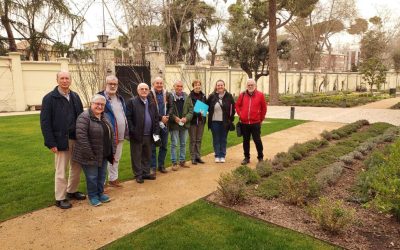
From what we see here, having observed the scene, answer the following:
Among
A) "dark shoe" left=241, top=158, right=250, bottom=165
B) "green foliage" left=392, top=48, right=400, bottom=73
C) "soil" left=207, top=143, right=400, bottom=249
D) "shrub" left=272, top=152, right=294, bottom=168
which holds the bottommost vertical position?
"soil" left=207, top=143, right=400, bottom=249

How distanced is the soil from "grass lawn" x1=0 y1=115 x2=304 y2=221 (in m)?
2.60

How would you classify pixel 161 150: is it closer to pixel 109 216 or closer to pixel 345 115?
pixel 109 216

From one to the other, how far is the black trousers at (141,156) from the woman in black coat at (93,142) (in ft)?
2.69

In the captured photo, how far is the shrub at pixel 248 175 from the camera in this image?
18.2 feet

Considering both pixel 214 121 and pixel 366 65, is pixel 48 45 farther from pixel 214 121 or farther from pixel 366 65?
pixel 366 65

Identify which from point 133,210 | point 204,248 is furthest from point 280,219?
point 133,210

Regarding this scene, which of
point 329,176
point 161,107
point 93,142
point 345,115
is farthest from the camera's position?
point 345,115

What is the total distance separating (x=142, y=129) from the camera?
5477 mm

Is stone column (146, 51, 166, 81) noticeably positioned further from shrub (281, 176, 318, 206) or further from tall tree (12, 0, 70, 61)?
shrub (281, 176, 318, 206)

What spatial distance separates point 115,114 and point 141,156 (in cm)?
102

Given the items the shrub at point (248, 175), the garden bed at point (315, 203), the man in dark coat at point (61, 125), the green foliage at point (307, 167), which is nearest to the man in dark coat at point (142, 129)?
the man in dark coat at point (61, 125)

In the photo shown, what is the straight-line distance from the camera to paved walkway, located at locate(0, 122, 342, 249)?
3.67 meters

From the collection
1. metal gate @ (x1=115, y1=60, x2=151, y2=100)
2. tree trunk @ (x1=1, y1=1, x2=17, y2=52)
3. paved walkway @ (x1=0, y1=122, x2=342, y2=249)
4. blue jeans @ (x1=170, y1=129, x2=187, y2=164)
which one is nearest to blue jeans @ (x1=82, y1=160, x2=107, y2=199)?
paved walkway @ (x1=0, y1=122, x2=342, y2=249)

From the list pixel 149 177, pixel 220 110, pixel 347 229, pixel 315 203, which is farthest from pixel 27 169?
pixel 347 229
